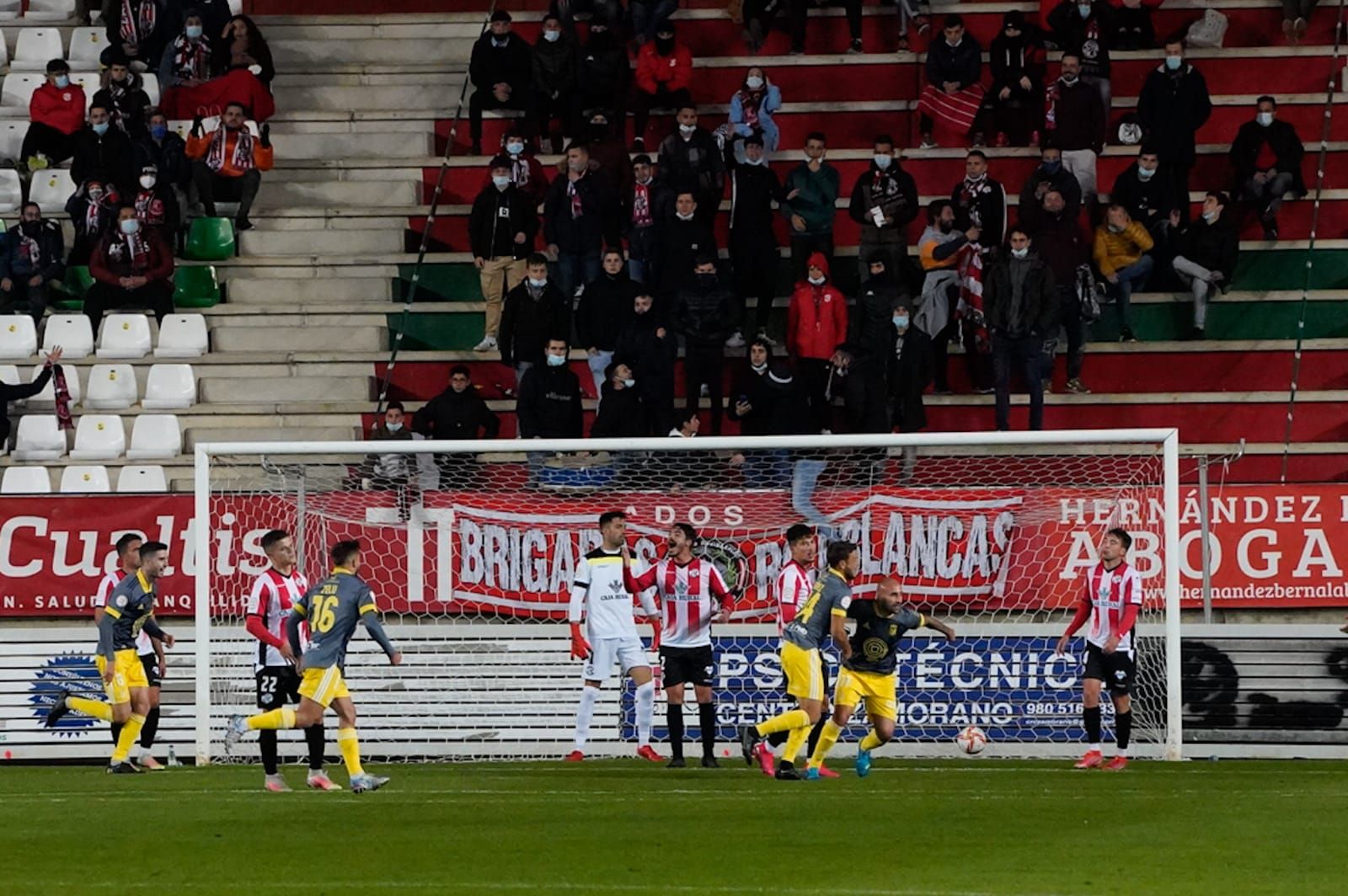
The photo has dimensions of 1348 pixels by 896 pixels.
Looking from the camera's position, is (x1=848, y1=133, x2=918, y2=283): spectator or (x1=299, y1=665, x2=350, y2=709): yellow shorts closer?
(x1=299, y1=665, x2=350, y2=709): yellow shorts

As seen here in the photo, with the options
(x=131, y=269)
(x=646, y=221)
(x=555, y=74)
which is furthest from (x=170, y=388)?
(x=555, y=74)

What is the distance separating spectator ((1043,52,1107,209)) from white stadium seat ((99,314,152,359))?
1056cm

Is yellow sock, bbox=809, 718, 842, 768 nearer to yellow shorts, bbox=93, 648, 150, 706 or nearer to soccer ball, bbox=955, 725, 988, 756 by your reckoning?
soccer ball, bbox=955, 725, 988, 756

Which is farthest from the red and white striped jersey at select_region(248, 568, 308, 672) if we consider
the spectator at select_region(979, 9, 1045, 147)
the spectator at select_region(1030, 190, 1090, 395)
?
the spectator at select_region(979, 9, 1045, 147)

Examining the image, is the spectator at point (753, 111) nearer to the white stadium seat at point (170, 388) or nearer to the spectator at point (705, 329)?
the spectator at point (705, 329)

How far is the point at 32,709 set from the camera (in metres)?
20.8

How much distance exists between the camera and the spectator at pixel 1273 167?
981 inches


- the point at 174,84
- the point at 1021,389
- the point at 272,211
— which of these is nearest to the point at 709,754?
the point at 1021,389

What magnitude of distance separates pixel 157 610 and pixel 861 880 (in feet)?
38.2

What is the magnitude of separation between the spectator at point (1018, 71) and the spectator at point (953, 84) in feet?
0.71

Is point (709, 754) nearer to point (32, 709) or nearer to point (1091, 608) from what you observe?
point (1091, 608)

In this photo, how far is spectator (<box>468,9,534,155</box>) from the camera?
85.9 feet

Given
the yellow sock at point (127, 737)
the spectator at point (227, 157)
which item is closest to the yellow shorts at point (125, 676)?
the yellow sock at point (127, 737)

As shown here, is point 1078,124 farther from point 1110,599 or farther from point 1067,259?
point 1110,599
